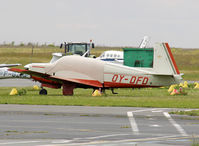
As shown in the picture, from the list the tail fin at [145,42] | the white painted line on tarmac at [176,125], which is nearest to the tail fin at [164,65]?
the white painted line on tarmac at [176,125]

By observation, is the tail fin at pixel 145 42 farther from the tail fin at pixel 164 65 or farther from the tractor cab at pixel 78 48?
the tail fin at pixel 164 65

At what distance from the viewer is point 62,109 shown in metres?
20.8

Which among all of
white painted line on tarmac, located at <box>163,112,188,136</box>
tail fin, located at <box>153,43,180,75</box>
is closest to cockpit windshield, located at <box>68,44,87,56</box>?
tail fin, located at <box>153,43,180,75</box>

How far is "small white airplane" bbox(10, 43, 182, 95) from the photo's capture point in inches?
1162

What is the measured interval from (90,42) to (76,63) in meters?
20.1

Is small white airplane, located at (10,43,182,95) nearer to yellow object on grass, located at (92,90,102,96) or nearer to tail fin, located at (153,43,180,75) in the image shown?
tail fin, located at (153,43,180,75)

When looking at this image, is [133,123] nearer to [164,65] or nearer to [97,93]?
[97,93]

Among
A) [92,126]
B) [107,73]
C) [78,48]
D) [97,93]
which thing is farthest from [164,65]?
[78,48]

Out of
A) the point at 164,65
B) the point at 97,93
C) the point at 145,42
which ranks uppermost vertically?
the point at 145,42

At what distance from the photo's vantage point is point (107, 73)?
1180 inches

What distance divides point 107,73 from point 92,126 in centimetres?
1414

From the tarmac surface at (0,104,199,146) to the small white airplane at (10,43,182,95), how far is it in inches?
324

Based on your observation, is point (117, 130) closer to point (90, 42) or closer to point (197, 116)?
point (197, 116)

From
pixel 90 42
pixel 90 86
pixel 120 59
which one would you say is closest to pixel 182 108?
pixel 90 86
